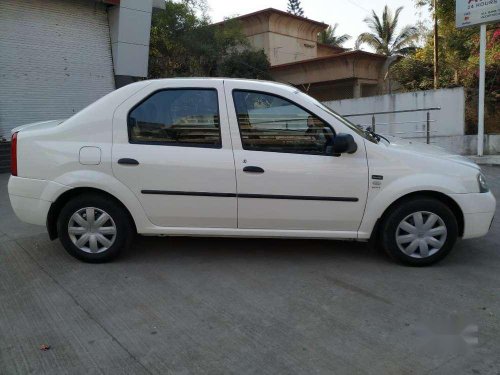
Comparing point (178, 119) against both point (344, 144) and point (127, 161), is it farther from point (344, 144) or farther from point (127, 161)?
point (344, 144)

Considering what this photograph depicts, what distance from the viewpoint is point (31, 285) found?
3.87m

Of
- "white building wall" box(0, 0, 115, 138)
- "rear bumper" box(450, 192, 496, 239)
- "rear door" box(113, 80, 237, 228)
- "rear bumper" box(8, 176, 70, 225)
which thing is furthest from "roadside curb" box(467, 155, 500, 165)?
"white building wall" box(0, 0, 115, 138)

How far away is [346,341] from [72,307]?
204cm

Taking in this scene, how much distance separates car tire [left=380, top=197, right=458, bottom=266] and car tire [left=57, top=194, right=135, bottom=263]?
2.43m

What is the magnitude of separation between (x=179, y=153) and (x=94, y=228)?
1.08 m

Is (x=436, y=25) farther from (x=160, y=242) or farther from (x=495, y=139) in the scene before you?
(x=160, y=242)

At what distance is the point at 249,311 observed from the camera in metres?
3.36

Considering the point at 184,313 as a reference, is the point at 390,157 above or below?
above

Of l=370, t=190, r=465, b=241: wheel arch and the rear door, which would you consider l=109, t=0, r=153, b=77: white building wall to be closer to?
the rear door

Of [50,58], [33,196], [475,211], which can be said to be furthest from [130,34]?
[475,211]

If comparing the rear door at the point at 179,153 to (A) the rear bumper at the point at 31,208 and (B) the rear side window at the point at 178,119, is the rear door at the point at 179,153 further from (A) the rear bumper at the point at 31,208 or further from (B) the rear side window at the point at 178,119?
(A) the rear bumper at the point at 31,208

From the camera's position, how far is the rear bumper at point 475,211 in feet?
13.4

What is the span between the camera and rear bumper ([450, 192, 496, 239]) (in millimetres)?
4082

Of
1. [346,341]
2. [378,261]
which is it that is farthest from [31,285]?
[378,261]
